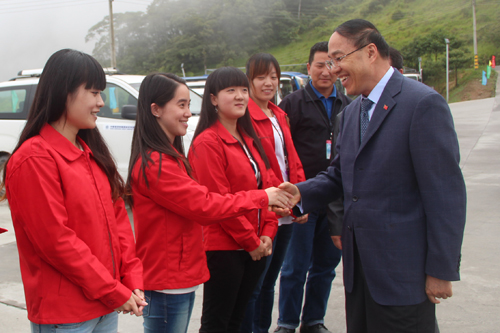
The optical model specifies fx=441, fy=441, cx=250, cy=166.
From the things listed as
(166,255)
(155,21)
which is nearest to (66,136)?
(166,255)

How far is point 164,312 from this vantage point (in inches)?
83.0

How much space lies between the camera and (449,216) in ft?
6.02

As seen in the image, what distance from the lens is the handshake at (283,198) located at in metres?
→ 2.43

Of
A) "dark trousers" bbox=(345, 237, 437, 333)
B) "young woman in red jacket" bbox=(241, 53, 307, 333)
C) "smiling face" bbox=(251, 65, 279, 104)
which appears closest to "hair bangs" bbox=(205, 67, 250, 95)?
"young woman in red jacket" bbox=(241, 53, 307, 333)

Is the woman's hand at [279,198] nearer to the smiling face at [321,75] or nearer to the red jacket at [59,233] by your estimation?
the red jacket at [59,233]

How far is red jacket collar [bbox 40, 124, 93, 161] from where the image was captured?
1675mm

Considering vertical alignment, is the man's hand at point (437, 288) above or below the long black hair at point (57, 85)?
below

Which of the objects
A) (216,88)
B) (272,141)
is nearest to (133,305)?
Answer: (216,88)

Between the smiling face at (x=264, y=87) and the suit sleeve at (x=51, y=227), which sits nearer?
the suit sleeve at (x=51, y=227)

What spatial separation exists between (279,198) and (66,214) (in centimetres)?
119

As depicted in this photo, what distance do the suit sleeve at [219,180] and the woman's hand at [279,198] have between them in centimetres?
19

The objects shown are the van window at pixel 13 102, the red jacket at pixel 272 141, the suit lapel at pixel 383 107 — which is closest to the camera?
the suit lapel at pixel 383 107

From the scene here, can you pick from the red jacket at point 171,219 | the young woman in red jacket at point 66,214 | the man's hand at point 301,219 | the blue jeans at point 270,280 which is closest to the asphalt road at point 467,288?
the blue jeans at point 270,280

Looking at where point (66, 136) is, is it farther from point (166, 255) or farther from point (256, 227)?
point (256, 227)
